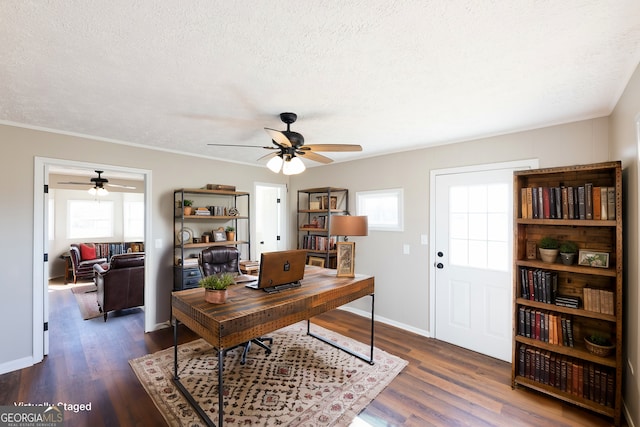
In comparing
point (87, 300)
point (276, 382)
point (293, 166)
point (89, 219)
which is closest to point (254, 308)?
point (276, 382)

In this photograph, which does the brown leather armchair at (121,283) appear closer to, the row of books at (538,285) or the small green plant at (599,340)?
the row of books at (538,285)

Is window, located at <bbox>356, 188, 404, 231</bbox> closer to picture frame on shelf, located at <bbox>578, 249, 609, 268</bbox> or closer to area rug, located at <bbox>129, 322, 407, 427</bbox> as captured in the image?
area rug, located at <bbox>129, 322, 407, 427</bbox>

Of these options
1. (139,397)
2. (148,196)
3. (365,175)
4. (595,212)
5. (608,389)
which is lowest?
(139,397)

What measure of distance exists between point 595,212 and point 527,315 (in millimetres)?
981

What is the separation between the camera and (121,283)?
409cm

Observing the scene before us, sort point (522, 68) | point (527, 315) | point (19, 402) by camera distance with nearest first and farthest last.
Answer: point (522, 68) < point (19, 402) < point (527, 315)

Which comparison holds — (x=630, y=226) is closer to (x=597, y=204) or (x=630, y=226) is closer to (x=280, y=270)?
(x=597, y=204)

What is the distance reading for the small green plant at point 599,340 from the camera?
2.13 m

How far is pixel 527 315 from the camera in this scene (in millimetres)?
2436

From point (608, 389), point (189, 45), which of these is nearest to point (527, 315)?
point (608, 389)

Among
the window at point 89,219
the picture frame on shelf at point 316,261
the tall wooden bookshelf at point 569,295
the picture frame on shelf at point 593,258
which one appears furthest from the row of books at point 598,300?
the window at point 89,219

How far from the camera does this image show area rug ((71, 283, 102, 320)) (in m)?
4.28

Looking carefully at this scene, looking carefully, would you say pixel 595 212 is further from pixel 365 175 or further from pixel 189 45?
pixel 189 45

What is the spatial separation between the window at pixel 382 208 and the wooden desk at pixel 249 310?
140 centimetres
